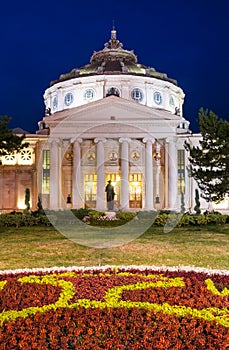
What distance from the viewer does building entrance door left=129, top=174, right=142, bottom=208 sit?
147ft

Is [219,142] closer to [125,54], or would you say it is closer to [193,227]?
[193,227]

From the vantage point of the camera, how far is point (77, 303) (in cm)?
790

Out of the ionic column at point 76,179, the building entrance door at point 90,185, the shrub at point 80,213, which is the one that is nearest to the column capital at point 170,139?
the building entrance door at point 90,185

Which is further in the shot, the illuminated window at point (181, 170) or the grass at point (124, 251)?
the illuminated window at point (181, 170)

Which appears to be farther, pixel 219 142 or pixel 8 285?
pixel 219 142

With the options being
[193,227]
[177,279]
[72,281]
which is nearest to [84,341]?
[72,281]

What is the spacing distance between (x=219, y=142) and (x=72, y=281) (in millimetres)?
16912

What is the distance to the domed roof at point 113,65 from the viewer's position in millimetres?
56375

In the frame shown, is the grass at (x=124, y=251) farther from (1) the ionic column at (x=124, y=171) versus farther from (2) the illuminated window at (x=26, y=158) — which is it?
(2) the illuminated window at (x=26, y=158)

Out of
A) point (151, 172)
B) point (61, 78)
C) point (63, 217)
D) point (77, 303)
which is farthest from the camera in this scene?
point (61, 78)

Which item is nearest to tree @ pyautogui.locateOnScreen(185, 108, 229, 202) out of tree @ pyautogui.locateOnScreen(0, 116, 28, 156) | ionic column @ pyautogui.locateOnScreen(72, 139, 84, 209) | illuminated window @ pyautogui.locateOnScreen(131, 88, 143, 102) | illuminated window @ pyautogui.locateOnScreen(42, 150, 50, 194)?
tree @ pyautogui.locateOnScreen(0, 116, 28, 156)

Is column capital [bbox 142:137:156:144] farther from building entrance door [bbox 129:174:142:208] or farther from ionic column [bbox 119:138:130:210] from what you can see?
building entrance door [bbox 129:174:142:208]

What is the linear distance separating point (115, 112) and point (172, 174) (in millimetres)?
8533

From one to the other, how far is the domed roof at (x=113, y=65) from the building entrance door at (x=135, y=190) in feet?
52.9
